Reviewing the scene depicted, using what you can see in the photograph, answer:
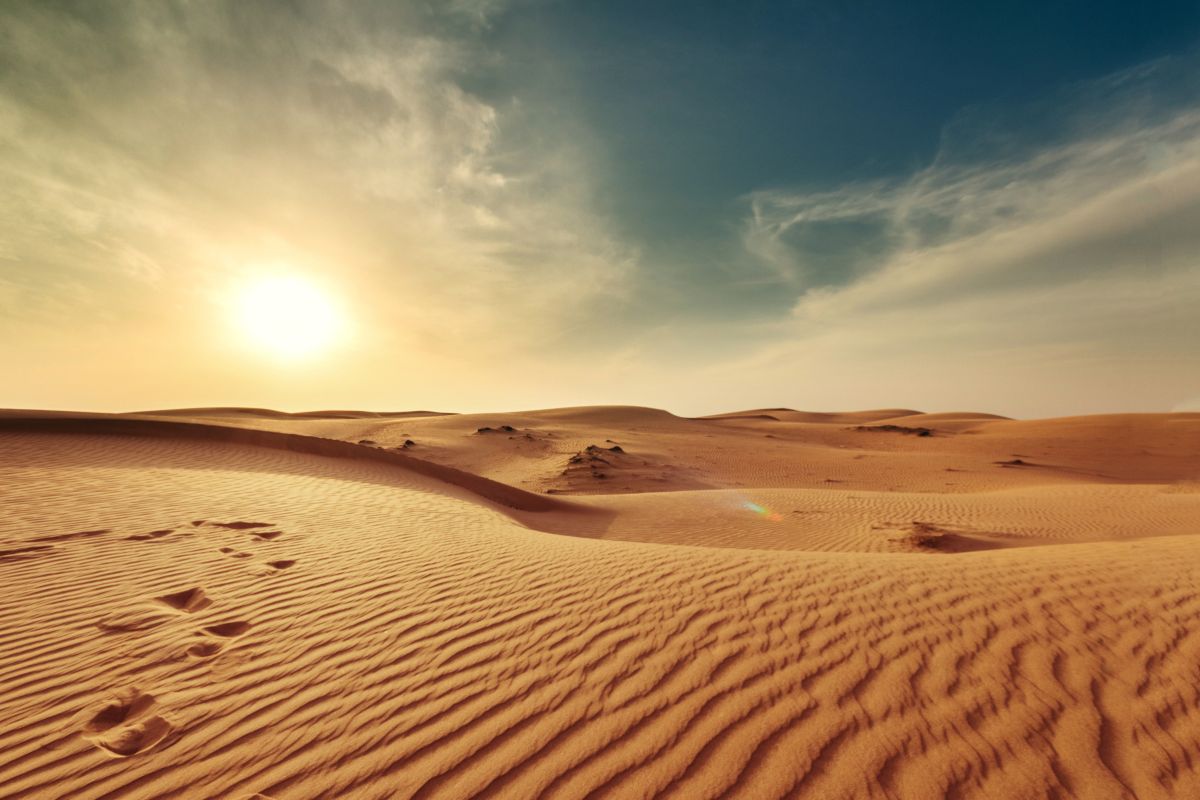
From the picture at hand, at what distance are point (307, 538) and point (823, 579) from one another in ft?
19.6

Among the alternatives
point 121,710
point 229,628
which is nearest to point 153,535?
point 229,628

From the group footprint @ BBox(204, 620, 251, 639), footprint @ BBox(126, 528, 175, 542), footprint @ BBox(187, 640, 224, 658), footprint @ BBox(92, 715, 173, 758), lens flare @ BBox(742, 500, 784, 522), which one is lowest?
lens flare @ BBox(742, 500, 784, 522)

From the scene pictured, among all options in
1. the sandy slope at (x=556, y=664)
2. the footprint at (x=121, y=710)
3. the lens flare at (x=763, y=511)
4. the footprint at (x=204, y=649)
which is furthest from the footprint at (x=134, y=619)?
the lens flare at (x=763, y=511)

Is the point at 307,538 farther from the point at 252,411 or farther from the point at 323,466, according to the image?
the point at 252,411

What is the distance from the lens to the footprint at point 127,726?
2.39 m

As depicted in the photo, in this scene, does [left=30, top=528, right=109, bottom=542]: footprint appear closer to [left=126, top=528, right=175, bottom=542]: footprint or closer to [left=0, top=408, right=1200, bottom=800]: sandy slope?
[left=0, top=408, right=1200, bottom=800]: sandy slope

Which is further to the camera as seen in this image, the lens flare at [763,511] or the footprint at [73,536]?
the lens flare at [763,511]

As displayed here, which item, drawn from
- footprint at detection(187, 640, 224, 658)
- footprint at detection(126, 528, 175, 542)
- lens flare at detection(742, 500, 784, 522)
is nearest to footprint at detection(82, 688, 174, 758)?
footprint at detection(187, 640, 224, 658)

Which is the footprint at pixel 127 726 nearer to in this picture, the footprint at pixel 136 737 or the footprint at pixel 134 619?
the footprint at pixel 136 737

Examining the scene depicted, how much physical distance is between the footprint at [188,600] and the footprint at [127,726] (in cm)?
128

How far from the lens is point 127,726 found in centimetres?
254

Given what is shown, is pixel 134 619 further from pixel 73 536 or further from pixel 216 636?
pixel 73 536

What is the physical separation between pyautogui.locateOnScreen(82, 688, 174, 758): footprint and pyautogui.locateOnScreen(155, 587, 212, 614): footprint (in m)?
1.28

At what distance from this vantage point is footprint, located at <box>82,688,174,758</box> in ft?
7.84
